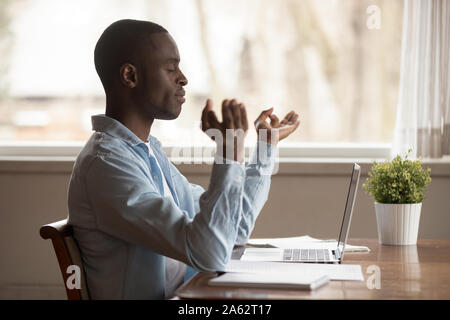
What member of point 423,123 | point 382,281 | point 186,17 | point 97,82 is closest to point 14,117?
point 97,82

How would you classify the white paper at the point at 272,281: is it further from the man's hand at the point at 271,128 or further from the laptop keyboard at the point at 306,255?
the man's hand at the point at 271,128

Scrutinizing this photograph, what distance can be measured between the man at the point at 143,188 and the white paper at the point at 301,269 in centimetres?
9

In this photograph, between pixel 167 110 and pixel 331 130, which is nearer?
pixel 167 110

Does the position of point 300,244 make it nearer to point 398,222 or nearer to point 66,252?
point 398,222

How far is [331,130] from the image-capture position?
129 inches

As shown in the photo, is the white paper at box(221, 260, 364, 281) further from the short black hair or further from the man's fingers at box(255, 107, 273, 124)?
the short black hair

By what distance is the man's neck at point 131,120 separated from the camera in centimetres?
160

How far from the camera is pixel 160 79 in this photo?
1573 mm

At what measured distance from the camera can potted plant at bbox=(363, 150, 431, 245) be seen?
1.88 metres

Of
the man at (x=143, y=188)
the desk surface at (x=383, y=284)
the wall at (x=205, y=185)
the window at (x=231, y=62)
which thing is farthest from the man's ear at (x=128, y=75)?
the window at (x=231, y=62)

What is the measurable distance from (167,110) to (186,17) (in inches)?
70.8

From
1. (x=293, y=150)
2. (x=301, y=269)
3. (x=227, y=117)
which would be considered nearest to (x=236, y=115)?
(x=227, y=117)

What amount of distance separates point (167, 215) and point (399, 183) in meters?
0.80
